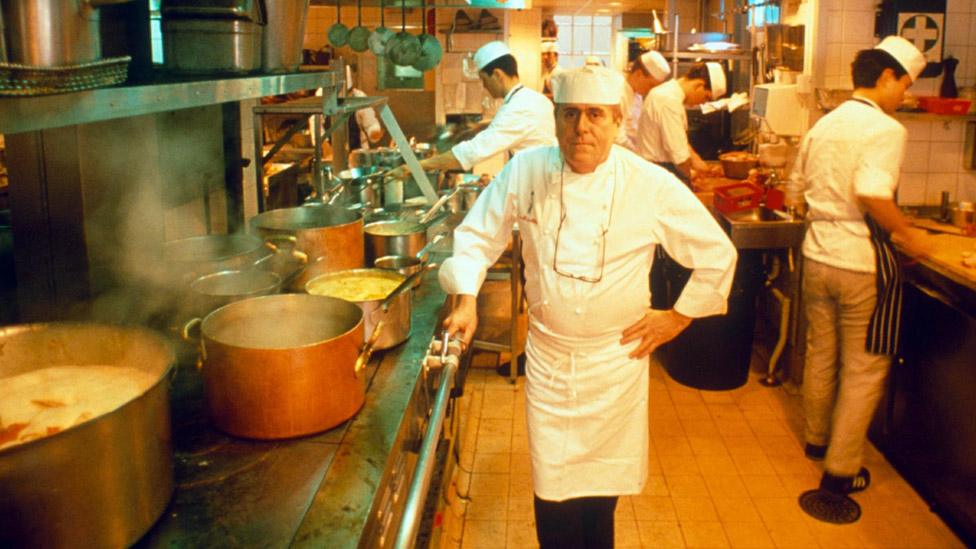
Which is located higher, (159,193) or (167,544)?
(159,193)

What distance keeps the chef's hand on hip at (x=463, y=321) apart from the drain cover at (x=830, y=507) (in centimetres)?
197

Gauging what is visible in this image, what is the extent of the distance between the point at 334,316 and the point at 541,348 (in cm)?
77

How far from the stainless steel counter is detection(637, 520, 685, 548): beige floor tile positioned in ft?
5.26

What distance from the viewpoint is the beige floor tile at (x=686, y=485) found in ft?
11.1

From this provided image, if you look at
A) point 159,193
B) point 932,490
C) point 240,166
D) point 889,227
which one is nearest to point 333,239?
point 159,193

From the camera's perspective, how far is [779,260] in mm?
4652

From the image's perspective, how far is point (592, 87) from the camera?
7.16ft

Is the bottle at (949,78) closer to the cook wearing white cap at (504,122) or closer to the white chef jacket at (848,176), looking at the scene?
the white chef jacket at (848,176)

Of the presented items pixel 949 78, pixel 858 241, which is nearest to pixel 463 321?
pixel 858 241

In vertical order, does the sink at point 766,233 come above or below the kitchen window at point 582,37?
below

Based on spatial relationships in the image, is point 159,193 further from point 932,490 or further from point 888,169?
point 932,490

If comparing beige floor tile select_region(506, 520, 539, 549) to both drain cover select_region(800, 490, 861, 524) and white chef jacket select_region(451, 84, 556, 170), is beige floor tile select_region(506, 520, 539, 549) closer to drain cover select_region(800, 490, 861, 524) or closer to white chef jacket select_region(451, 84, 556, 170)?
drain cover select_region(800, 490, 861, 524)

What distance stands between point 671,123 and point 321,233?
350 cm

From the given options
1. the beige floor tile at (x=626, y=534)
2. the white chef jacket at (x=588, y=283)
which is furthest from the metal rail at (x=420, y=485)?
the beige floor tile at (x=626, y=534)
